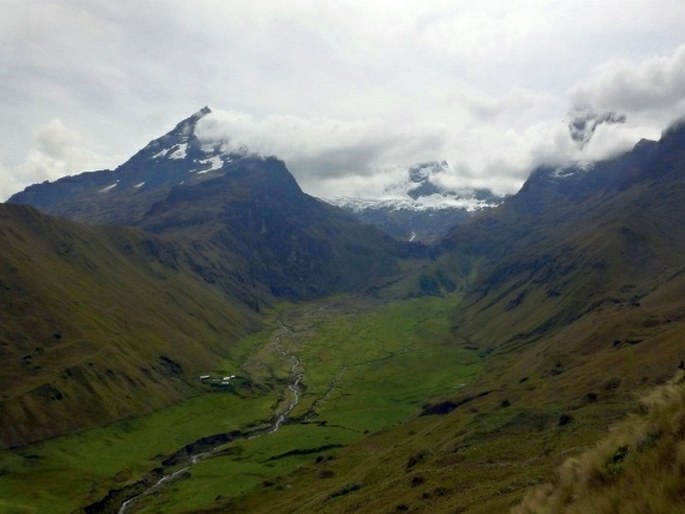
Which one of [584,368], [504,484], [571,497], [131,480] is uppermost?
[571,497]

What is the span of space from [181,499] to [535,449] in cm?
9903

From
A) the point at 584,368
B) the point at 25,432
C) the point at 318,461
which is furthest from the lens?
the point at 25,432

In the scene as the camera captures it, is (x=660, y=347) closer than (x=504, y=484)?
No

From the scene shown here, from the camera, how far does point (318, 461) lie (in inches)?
6206

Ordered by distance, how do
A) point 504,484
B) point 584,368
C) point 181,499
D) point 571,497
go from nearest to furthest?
point 571,497 < point 504,484 < point 181,499 < point 584,368

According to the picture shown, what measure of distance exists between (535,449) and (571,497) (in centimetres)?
6293

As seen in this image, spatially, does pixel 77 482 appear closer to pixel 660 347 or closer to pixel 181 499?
pixel 181 499

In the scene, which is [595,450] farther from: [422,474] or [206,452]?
[206,452]

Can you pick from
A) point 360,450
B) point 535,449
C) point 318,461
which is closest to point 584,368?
point 360,450

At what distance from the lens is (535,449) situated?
76750mm

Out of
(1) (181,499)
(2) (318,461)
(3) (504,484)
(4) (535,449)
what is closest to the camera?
(3) (504,484)

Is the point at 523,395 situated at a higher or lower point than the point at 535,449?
lower

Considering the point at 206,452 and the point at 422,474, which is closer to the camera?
the point at 422,474

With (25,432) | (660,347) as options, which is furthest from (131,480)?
(660,347)
